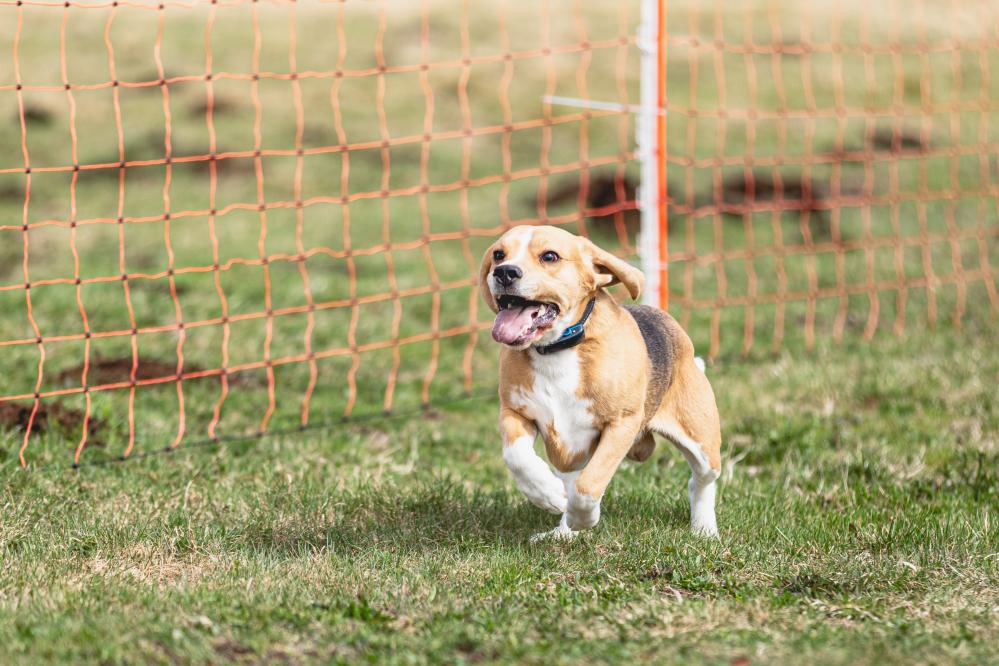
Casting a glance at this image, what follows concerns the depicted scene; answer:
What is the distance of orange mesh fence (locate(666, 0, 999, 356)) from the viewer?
353 inches

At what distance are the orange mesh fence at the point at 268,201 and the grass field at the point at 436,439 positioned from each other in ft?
0.16

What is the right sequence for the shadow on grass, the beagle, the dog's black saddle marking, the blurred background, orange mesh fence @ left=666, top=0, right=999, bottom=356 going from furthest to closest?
orange mesh fence @ left=666, top=0, right=999, bottom=356
the blurred background
the shadow on grass
the dog's black saddle marking
the beagle

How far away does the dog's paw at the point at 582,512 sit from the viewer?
424 centimetres

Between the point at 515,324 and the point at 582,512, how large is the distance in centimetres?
67

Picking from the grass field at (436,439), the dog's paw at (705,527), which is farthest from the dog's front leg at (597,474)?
the dog's paw at (705,527)

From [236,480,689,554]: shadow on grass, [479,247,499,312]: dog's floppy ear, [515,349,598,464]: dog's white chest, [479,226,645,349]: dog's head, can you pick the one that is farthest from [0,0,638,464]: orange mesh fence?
[515,349,598,464]: dog's white chest

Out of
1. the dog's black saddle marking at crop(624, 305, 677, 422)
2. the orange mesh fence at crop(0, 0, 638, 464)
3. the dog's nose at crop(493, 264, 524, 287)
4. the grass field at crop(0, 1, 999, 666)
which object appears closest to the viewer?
the grass field at crop(0, 1, 999, 666)

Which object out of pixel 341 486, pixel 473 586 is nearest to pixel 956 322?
pixel 341 486

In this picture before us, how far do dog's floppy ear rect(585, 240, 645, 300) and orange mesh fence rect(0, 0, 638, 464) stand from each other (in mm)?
2122

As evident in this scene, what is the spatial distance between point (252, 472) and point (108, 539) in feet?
3.50

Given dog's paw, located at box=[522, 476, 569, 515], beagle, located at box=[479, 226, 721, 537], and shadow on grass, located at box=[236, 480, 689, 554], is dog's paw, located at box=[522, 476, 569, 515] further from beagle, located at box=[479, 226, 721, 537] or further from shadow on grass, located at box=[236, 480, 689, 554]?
shadow on grass, located at box=[236, 480, 689, 554]

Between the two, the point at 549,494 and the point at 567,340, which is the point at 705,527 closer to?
the point at 549,494

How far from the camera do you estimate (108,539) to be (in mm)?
4645

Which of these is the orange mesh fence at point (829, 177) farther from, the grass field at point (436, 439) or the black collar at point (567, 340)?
the black collar at point (567, 340)
